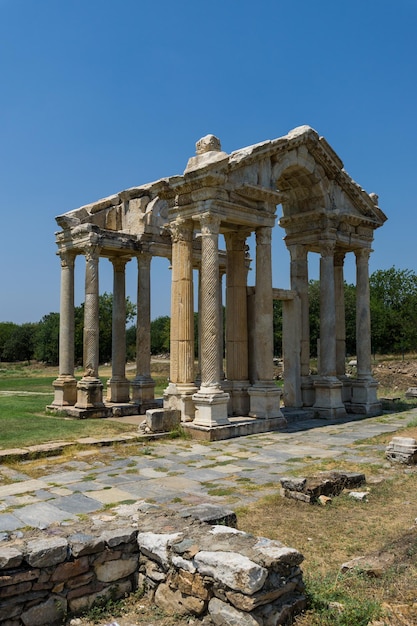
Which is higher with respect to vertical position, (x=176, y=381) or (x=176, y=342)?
(x=176, y=342)

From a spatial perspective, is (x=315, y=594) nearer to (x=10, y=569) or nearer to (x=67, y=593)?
(x=67, y=593)

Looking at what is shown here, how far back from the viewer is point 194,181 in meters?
13.2

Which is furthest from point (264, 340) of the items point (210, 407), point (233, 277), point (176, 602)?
point (176, 602)

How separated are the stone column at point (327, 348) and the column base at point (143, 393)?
5.38 m

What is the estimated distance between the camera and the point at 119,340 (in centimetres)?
1897

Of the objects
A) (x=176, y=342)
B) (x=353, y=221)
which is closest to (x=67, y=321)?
(x=176, y=342)

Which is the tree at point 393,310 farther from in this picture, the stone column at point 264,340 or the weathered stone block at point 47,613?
the weathered stone block at point 47,613

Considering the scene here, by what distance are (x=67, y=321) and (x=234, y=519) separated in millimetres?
12818

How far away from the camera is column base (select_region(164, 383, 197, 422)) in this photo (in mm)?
13438

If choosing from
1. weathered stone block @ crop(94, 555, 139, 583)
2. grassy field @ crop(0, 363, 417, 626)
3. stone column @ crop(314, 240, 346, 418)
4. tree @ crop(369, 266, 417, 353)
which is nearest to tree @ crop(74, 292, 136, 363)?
tree @ crop(369, 266, 417, 353)

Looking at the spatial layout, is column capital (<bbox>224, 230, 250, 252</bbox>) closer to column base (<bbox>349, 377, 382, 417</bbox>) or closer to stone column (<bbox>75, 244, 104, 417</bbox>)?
stone column (<bbox>75, 244, 104, 417</bbox>)

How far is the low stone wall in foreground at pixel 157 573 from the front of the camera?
4098 mm

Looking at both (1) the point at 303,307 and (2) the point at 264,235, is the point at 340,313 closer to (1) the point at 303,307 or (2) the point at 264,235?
(1) the point at 303,307

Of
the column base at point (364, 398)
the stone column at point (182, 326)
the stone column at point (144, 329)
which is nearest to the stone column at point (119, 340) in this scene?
the stone column at point (144, 329)
